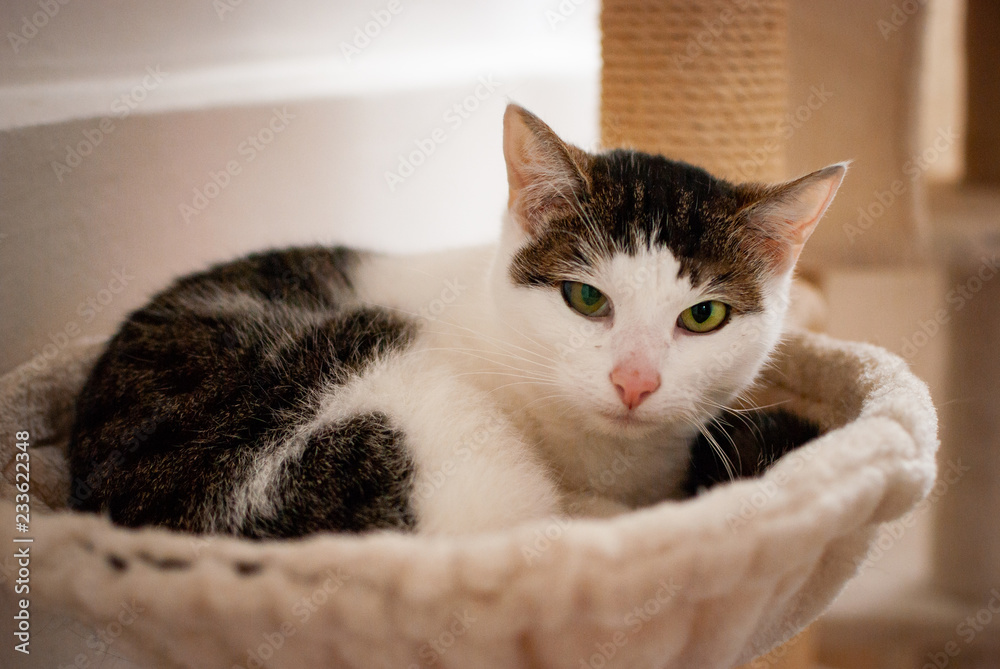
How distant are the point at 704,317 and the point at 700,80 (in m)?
0.90

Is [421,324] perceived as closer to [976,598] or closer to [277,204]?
[277,204]

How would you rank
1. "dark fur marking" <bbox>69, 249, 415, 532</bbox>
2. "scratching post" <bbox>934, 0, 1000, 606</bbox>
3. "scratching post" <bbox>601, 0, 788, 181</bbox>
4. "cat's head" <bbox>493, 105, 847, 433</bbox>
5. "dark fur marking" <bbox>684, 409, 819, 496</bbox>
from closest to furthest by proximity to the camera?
"dark fur marking" <bbox>69, 249, 415, 532</bbox> < "cat's head" <bbox>493, 105, 847, 433</bbox> < "dark fur marking" <bbox>684, 409, 819, 496</bbox> < "scratching post" <bbox>601, 0, 788, 181</bbox> < "scratching post" <bbox>934, 0, 1000, 606</bbox>

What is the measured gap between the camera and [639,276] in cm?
92

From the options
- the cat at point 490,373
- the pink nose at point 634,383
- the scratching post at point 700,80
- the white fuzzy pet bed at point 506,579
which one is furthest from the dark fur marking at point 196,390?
the scratching post at point 700,80

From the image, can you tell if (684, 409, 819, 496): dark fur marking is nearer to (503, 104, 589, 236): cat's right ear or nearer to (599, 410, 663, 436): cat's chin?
(599, 410, 663, 436): cat's chin

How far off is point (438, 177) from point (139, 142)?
0.98m

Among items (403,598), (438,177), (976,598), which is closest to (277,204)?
(438,177)

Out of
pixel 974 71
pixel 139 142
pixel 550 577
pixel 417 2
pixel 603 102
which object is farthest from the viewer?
pixel 974 71

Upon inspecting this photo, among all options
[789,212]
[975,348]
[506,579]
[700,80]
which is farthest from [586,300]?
[975,348]

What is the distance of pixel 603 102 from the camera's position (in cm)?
168

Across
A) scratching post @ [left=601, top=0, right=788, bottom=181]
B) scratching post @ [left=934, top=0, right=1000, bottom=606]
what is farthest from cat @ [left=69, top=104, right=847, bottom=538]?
scratching post @ [left=934, top=0, right=1000, bottom=606]

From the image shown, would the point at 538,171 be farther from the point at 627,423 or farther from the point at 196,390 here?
the point at 196,390

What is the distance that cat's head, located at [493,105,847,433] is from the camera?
895 mm

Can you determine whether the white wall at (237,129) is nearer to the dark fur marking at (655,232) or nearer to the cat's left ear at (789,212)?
the dark fur marking at (655,232)
